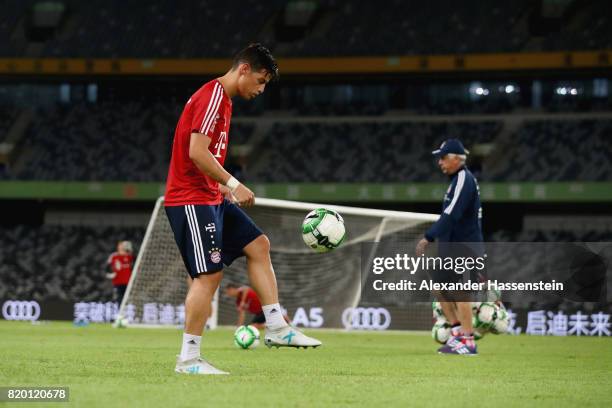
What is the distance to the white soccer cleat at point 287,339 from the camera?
6695 mm

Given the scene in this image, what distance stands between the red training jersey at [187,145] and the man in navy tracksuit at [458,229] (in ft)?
11.5

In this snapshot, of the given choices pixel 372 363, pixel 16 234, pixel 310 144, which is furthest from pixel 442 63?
pixel 372 363

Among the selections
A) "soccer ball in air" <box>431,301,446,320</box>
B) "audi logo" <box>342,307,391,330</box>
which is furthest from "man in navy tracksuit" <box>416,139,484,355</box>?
"audi logo" <box>342,307,391,330</box>

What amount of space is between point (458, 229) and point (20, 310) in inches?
638

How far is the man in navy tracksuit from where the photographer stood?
31.9 feet

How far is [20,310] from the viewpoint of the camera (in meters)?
23.9

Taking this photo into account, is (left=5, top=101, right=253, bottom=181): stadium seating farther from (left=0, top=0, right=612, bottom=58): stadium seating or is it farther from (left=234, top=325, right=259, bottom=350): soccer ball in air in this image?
(left=234, top=325, right=259, bottom=350): soccer ball in air

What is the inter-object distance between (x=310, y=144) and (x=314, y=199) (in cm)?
246

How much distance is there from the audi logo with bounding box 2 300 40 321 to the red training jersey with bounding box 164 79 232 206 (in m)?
17.9

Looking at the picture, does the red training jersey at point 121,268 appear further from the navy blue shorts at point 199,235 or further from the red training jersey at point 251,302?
the navy blue shorts at point 199,235

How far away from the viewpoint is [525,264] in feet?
67.8

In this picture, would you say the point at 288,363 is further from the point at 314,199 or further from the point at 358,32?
the point at 358,32

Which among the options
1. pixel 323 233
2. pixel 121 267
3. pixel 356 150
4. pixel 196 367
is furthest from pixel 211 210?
pixel 356 150

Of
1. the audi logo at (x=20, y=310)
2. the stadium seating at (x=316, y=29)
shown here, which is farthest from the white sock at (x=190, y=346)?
the stadium seating at (x=316, y=29)
